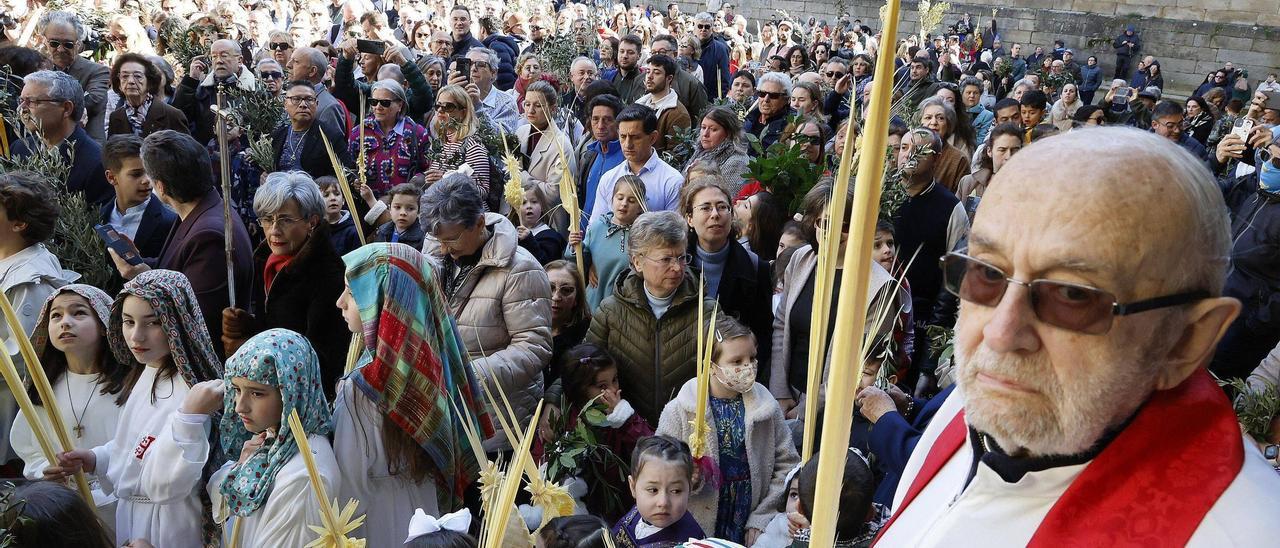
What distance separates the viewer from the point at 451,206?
3.92 m

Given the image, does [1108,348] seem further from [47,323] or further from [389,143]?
[389,143]

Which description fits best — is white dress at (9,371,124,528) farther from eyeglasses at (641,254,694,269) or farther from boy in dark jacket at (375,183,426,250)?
eyeglasses at (641,254,694,269)

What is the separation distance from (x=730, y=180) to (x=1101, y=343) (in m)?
4.54

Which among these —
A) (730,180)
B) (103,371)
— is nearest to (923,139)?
(730,180)

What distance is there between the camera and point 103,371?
3.57 metres

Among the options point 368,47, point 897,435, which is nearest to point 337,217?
point 368,47

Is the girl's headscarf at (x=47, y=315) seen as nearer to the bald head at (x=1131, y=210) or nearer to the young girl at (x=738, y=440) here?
the young girl at (x=738, y=440)

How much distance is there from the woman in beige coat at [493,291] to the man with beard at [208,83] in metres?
3.62

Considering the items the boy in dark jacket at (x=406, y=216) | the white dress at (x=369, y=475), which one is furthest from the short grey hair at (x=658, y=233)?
the boy in dark jacket at (x=406, y=216)

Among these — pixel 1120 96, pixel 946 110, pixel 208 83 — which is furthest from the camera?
pixel 1120 96

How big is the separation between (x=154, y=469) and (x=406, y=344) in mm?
847

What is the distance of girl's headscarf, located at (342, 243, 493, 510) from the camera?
3.11 m

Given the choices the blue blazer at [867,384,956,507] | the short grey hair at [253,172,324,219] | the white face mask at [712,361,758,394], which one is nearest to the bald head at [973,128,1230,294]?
the blue blazer at [867,384,956,507]

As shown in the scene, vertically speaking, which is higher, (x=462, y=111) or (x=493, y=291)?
(x=462, y=111)
